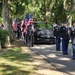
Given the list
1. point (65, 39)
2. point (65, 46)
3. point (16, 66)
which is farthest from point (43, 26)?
point (16, 66)

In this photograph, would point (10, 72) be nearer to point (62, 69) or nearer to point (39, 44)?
point (62, 69)

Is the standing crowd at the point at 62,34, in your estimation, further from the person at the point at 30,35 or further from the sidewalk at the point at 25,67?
the sidewalk at the point at 25,67

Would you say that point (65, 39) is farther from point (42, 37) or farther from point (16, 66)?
point (42, 37)

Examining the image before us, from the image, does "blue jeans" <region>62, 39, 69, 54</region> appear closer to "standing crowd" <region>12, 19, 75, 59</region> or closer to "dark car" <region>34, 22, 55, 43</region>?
"standing crowd" <region>12, 19, 75, 59</region>

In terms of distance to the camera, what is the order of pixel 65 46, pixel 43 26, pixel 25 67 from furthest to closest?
1. pixel 43 26
2. pixel 65 46
3. pixel 25 67

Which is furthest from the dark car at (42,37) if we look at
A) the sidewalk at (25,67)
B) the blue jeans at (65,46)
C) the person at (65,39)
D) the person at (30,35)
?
the sidewalk at (25,67)

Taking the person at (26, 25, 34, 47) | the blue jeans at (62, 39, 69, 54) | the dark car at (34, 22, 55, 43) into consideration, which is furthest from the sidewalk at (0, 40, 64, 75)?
the dark car at (34, 22, 55, 43)

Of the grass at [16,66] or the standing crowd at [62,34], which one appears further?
the standing crowd at [62,34]

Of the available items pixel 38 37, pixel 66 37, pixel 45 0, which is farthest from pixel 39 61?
pixel 45 0

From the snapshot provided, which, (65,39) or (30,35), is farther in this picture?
(30,35)

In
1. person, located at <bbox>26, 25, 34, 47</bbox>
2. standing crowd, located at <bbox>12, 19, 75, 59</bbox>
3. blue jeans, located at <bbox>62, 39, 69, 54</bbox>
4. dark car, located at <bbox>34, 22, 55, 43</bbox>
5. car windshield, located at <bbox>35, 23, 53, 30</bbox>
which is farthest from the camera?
car windshield, located at <bbox>35, 23, 53, 30</bbox>

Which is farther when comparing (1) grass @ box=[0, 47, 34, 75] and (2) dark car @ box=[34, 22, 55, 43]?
(2) dark car @ box=[34, 22, 55, 43]

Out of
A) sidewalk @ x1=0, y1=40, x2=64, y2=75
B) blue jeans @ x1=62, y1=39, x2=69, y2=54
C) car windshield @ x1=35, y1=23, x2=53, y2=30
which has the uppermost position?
car windshield @ x1=35, y1=23, x2=53, y2=30

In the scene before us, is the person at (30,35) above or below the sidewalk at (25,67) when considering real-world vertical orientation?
above
